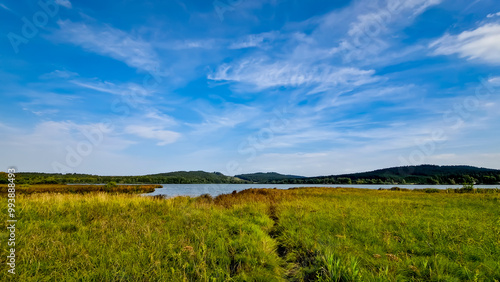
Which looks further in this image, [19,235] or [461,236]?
[461,236]

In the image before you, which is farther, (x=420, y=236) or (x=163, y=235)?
(x=420, y=236)

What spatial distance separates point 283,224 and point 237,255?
13.7 feet

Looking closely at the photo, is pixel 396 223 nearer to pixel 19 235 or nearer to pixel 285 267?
pixel 285 267

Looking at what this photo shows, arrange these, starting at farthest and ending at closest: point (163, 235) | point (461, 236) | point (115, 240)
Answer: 1. point (461, 236)
2. point (163, 235)
3. point (115, 240)

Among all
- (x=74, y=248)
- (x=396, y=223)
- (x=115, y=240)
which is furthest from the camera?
(x=396, y=223)

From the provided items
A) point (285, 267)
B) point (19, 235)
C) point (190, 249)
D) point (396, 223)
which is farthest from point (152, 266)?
point (396, 223)

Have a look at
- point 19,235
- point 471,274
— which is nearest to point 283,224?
point 471,274

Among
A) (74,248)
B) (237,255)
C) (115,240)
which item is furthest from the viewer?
(115,240)

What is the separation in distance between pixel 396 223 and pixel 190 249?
27.0ft

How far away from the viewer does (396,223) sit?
344 inches

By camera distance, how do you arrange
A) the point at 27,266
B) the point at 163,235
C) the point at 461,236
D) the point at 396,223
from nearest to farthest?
the point at 27,266 → the point at 163,235 → the point at 461,236 → the point at 396,223

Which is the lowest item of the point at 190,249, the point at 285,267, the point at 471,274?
the point at 285,267

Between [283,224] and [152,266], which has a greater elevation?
[152,266]

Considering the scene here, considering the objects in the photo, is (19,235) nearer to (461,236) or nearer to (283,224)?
(283,224)
